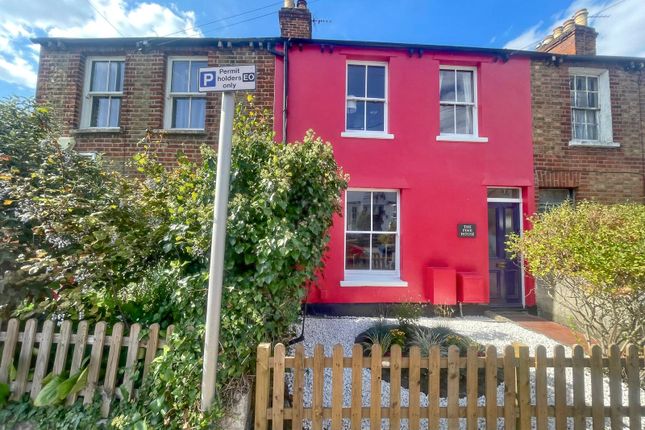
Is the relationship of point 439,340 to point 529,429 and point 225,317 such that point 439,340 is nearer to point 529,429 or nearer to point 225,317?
point 529,429

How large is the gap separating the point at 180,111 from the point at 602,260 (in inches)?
322

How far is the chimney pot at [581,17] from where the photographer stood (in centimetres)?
766

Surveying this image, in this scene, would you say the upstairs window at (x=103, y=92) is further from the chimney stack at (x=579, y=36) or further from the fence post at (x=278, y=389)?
the chimney stack at (x=579, y=36)

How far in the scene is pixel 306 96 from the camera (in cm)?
688

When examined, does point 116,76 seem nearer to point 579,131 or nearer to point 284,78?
point 284,78

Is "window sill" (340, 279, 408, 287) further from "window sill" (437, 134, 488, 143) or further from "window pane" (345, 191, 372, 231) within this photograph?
"window sill" (437, 134, 488, 143)

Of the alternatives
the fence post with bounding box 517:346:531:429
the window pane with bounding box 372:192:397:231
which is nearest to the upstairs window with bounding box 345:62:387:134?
the window pane with bounding box 372:192:397:231

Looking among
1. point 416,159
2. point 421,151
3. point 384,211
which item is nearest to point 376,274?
point 384,211

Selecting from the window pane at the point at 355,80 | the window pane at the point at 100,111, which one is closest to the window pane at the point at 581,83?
the window pane at the point at 355,80

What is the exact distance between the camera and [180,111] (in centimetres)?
720

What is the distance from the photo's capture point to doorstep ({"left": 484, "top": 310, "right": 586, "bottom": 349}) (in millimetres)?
5071

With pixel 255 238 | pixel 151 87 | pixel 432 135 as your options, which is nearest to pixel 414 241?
pixel 432 135

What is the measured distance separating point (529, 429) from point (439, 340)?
176cm

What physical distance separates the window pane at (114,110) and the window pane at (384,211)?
251 inches
